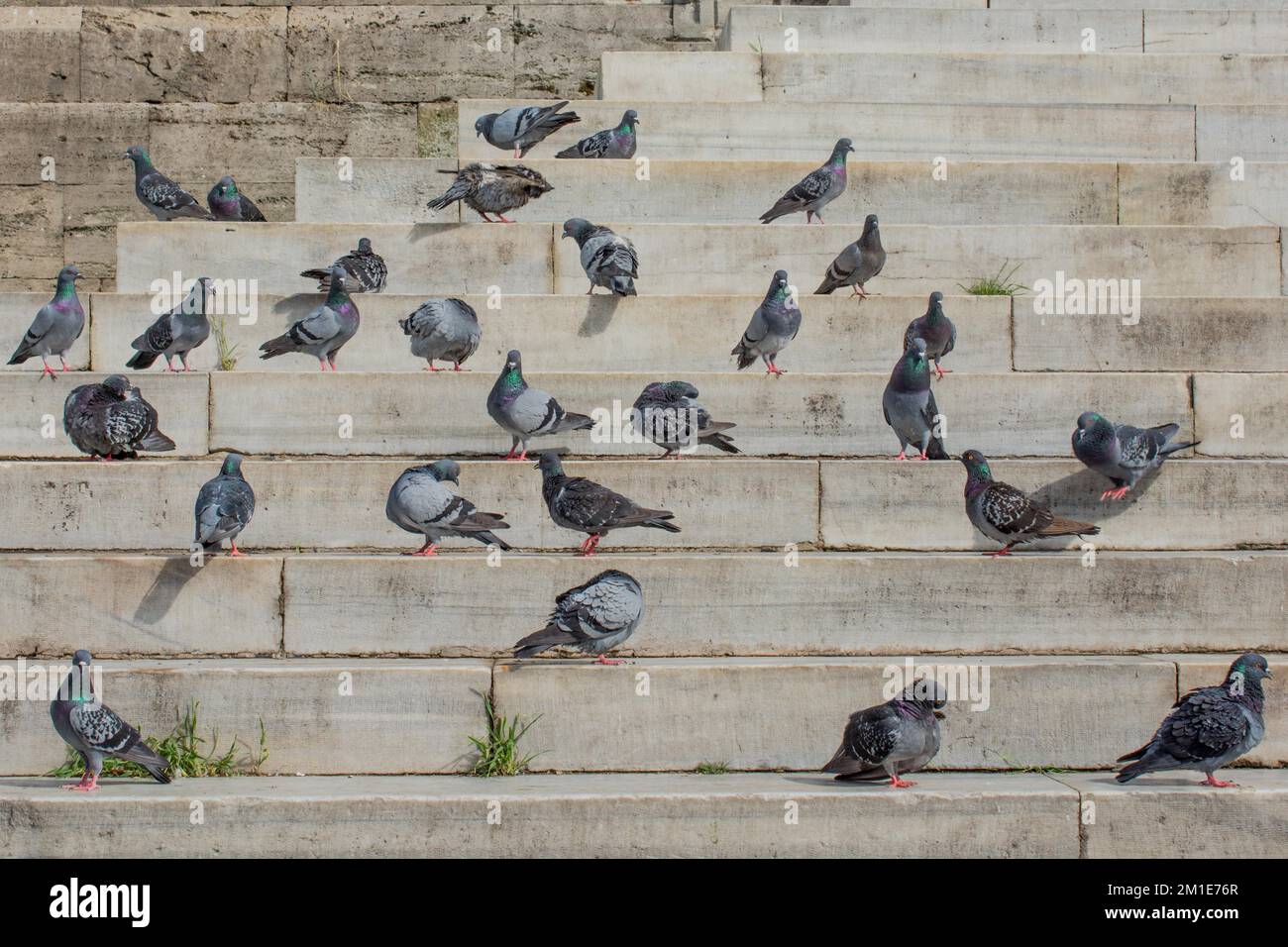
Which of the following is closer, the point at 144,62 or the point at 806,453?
the point at 806,453

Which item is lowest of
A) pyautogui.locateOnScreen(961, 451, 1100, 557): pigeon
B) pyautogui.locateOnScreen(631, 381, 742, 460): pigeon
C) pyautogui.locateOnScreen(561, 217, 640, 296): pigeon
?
pyautogui.locateOnScreen(961, 451, 1100, 557): pigeon

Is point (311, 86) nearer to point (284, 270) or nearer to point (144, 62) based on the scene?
point (144, 62)

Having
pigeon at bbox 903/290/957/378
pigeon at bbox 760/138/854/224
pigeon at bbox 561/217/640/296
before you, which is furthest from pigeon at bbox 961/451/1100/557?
pigeon at bbox 760/138/854/224

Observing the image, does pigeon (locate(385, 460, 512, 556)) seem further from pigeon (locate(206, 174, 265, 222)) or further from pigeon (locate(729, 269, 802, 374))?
pigeon (locate(206, 174, 265, 222))

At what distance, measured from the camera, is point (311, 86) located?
13.2 meters

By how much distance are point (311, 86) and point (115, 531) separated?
644 cm

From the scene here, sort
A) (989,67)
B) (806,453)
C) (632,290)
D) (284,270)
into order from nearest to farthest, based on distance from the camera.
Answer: (806,453) < (632,290) < (284,270) < (989,67)

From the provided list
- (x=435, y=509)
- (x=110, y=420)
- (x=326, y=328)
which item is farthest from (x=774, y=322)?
(x=110, y=420)

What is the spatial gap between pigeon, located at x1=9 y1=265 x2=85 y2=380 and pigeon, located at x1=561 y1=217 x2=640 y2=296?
301 cm

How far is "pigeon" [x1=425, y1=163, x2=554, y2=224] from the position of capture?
1020 centimetres

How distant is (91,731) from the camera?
20.2ft

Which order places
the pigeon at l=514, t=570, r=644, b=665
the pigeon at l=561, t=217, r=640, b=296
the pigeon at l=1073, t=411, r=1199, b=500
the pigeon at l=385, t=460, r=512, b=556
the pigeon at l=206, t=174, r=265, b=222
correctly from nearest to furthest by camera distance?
the pigeon at l=514, t=570, r=644, b=665
the pigeon at l=385, t=460, r=512, b=556
the pigeon at l=1073, t=411, r=1199, b=500
the pigeon at l=561, t=217, r=640, b=296
the pigeon at l=206, t=174, r=265, b=222

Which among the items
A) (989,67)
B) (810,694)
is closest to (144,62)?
(989,67)

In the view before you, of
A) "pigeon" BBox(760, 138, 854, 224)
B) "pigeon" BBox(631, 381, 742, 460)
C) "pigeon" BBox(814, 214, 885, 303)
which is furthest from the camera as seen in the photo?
"pigeon" BBox(760, 138, 854, 224)
